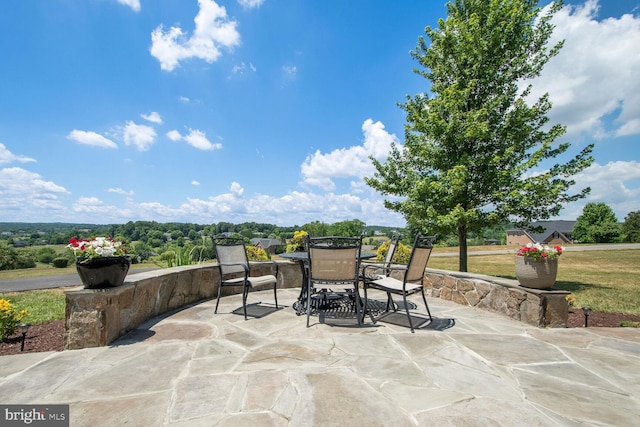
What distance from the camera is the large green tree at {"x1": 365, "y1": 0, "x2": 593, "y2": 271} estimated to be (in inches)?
277

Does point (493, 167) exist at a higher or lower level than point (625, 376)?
higher

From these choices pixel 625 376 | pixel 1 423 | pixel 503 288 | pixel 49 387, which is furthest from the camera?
pixel 503 288

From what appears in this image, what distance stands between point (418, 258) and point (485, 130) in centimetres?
483

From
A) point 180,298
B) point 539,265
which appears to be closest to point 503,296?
point 539,265

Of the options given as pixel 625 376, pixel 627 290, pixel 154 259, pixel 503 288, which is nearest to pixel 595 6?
pixel 627 290

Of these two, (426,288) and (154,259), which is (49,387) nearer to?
(154,259)

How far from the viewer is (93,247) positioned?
2.90 metres

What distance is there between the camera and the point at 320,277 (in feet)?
11.6

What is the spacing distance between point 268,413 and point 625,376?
2787 mm

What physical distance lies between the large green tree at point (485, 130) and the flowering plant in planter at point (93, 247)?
6.42 meters

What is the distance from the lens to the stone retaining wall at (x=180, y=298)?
2771 mm
